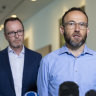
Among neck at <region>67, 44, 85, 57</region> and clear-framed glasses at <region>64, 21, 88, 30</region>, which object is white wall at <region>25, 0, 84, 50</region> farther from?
clear-framed glasses at <region>64, 21, 88, 30</region>

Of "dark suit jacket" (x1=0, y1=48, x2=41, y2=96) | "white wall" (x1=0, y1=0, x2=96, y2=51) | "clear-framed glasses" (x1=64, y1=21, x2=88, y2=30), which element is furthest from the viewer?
"white wall" (x1=0, y1=0, x2=96, y2=51)

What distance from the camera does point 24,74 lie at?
266 cm

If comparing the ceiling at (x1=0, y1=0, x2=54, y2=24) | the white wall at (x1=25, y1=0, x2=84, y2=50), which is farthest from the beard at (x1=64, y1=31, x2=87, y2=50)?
the ceiling at (x1=0, y1=0, x2=54, y2=24)

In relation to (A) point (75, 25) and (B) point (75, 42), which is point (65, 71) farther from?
(A) point (75, 25)

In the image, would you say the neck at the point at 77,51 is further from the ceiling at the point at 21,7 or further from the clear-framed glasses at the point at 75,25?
the ceiling at the point at 21,7

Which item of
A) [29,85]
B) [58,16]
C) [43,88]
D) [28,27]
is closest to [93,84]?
[43,88]

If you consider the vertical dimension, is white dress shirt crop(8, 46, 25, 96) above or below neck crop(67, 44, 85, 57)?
below

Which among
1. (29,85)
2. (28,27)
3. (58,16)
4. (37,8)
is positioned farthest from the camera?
(28,27)

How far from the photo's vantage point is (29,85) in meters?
2.67

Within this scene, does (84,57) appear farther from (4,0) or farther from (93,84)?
(4,0)

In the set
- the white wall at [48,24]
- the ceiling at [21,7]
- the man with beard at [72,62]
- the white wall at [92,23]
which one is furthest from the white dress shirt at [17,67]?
the ceiling at [21,7]

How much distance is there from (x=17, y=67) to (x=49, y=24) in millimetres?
7674

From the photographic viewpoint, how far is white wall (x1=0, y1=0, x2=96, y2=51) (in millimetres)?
7900

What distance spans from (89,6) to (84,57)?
5451 millimetres
